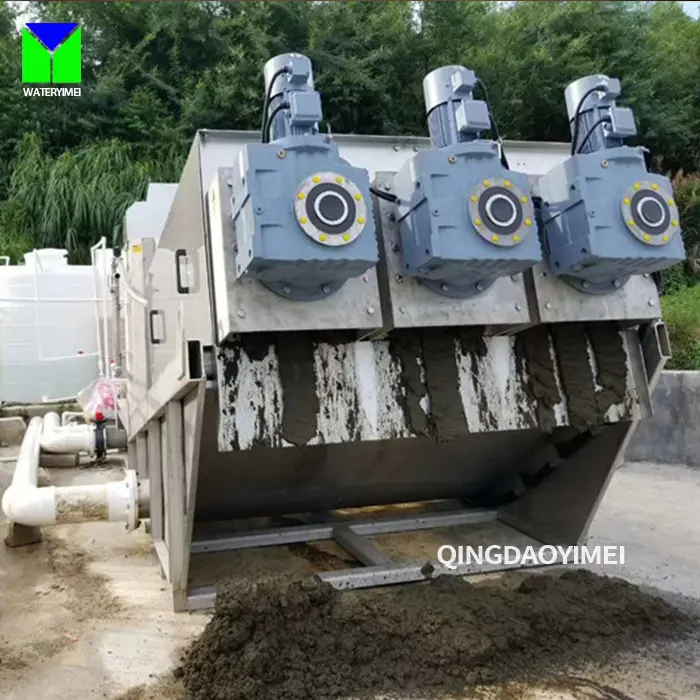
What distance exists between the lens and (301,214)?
1733 millimetres

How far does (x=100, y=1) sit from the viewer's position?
11.0 m

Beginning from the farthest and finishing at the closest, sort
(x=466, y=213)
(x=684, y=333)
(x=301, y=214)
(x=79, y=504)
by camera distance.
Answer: (x=684, y=333) < (x=79, y=504) < (x=466, y=213) < (x=301, y=214)

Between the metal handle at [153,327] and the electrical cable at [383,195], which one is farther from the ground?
the electrical cable at [383,195]

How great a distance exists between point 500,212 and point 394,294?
36 centimetres

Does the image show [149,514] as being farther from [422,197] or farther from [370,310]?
[422,197]

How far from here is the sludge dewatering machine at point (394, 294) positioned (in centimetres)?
185

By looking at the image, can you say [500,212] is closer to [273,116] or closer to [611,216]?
[611,216]

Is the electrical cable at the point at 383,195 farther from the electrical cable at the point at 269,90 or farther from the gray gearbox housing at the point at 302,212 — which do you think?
→ the electrical cable at the point at 269,90
